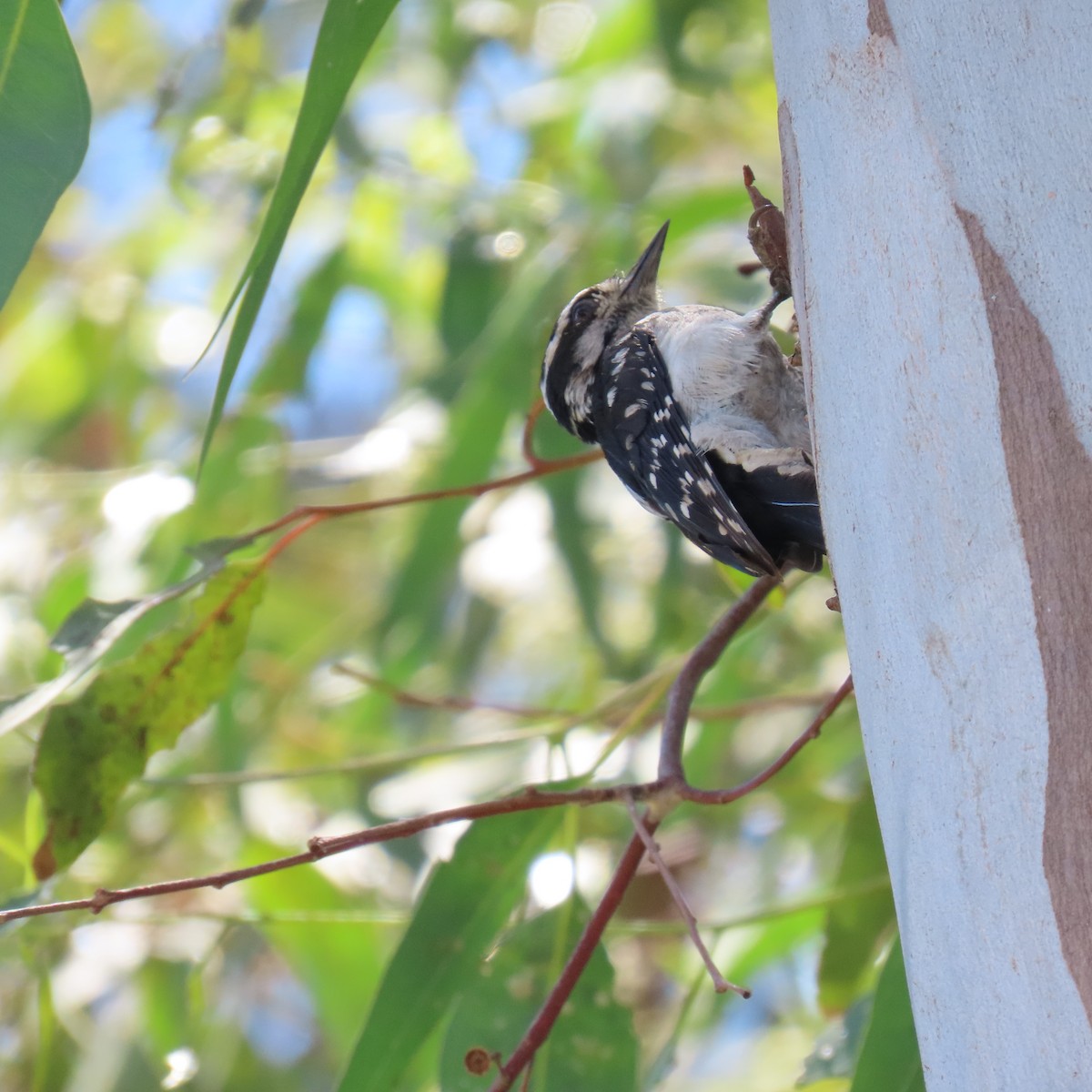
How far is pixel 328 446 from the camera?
9.41 feet

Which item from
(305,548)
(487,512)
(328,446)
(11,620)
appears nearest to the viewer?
(11,620)

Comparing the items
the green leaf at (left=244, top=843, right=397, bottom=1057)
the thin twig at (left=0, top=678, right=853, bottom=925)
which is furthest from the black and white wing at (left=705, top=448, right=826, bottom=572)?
the green leaf at (left=244, top=843, right=397, bottom=1057)

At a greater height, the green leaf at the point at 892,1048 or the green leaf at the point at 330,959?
the green leaf at the point at 330,959

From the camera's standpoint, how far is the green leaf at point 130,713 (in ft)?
4.46

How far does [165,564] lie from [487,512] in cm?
85

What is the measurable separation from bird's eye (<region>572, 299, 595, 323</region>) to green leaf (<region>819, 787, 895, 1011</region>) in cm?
81

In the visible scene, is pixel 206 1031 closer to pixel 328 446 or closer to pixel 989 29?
pixel 328 446

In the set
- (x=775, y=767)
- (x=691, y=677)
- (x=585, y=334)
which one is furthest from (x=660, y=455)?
(x=775, y=767)

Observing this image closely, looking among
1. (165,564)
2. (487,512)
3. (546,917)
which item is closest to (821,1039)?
(546,917)

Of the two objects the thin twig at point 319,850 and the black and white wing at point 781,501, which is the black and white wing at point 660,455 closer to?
the black and white wing at point 781,501

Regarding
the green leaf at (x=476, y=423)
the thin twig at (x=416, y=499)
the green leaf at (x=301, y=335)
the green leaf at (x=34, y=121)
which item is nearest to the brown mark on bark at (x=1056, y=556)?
the thin twig at (x=416, y=499)

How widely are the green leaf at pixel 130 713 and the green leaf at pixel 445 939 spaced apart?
0.33 meters

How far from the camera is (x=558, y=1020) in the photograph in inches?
52.7

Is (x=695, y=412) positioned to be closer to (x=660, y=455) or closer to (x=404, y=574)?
(x=660, y=455)
